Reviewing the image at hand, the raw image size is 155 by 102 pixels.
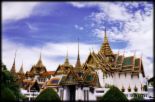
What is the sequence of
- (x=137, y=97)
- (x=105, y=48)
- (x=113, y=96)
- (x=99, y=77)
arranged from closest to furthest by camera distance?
1. (x=113, y=96)
2. (x=137, y=97)
3. (x=99, y=77)
4. (x=105, y=48)

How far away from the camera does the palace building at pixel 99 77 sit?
1312 inches

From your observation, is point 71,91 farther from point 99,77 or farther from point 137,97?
point 137,97

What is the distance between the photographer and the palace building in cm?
3331

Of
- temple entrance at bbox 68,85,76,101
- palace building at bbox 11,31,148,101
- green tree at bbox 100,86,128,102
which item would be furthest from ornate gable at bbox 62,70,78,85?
green tree at bbox 100,86,128,102

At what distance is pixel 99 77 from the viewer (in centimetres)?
3591

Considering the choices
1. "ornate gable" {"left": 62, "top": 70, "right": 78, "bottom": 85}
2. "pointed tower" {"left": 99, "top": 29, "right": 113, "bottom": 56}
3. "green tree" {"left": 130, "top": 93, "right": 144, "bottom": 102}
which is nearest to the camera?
"green tree" {"left": 130, "top": 93, "right": 144, "bottom": 102}

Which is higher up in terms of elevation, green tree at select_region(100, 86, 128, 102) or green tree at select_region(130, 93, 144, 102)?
green tree at select_region(100, 86, 128, 102)

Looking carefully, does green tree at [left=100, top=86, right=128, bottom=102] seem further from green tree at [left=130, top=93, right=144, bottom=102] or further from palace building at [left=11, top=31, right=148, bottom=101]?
palace building at [left=11, top=31, right=148, bottom=101]

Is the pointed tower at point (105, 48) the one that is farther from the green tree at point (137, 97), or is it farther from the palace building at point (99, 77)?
the green tree at point (137, 97)

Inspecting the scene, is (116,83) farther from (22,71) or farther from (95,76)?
(22,71)

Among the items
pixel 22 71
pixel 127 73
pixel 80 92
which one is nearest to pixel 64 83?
pixel 80 92


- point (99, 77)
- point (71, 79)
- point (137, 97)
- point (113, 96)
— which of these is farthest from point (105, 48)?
point (113, 96)

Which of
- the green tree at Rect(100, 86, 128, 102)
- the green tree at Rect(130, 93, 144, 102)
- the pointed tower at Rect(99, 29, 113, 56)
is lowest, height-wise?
the green tree at Rect(130, 93, 144, 102)

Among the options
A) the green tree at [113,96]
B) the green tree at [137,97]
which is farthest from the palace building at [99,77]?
the green tree at [113,96]
